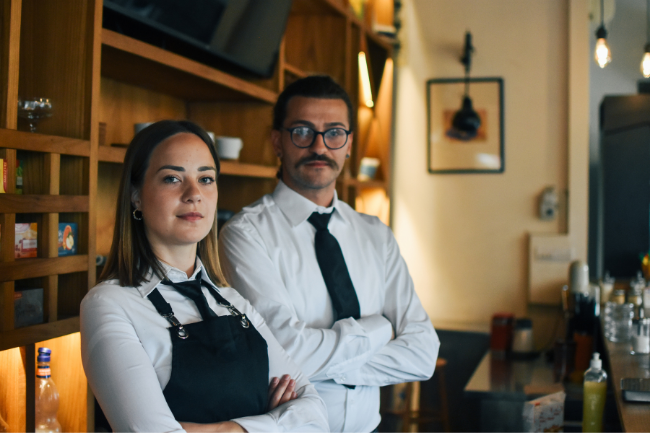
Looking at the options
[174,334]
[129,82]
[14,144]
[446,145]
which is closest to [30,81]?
[14,144]

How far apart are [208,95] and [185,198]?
1544 mm

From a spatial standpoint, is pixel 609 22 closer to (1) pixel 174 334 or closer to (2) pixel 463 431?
(2) pixel 463 431

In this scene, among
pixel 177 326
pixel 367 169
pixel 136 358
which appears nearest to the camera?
pixel 136 358

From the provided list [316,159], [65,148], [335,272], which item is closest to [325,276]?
[335,272]

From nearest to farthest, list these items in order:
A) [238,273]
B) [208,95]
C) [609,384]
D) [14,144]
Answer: [14,144], [238,273], [208,95], [609,384]

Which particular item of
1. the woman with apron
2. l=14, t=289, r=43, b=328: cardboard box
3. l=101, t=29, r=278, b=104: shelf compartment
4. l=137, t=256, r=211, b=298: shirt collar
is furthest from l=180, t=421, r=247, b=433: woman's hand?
l=101, t=29, r=278, b=104: shelf compartment

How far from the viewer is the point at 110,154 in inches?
73.4

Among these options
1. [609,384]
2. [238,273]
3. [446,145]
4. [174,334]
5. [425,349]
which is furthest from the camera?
[446,145]

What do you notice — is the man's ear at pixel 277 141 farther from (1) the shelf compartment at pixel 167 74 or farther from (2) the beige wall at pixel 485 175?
(2) the beige wall at pixel 485 175

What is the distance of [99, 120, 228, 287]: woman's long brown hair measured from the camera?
1267 millimetres

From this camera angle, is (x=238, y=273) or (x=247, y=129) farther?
(x=247, y=129)

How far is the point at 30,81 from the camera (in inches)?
68.9

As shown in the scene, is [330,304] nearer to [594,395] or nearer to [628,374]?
[594,395]

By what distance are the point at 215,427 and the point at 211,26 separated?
158 centimetres
